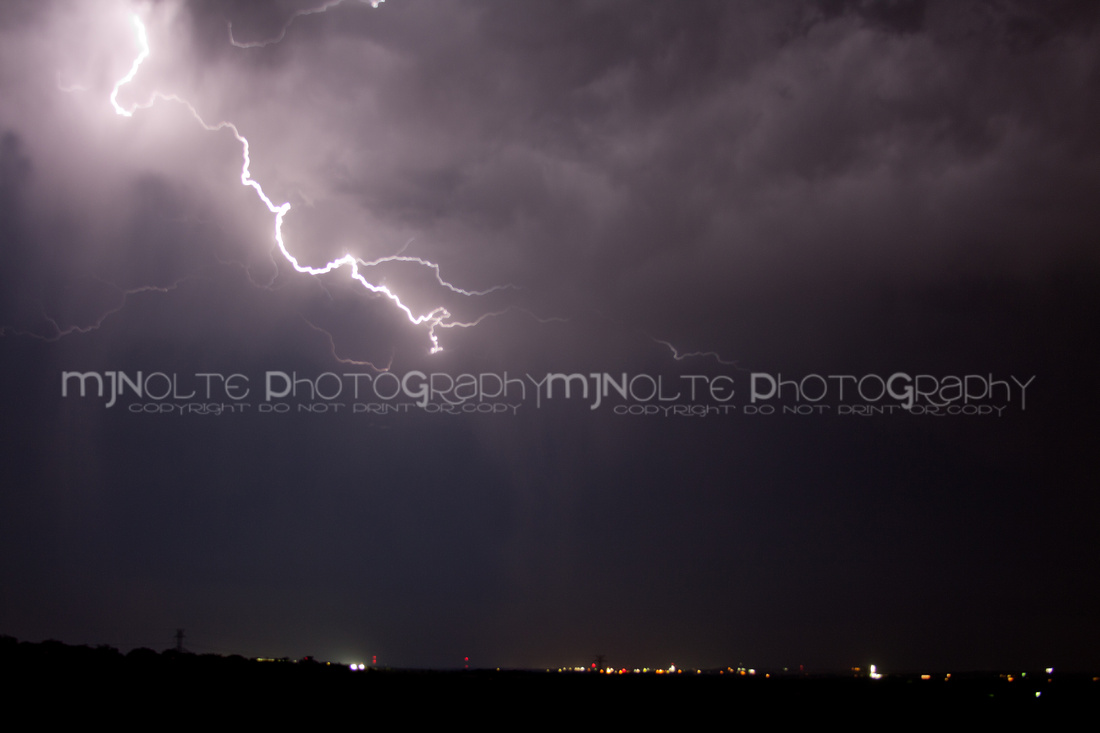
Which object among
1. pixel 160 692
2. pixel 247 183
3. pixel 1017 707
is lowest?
pixel 1017 707

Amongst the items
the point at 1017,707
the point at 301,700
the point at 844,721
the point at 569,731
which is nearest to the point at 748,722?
the point at 844,721

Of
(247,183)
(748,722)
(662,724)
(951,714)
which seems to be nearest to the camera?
(662,724)

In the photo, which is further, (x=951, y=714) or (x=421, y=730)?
(x=951, y=714)

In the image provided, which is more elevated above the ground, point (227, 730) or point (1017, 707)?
point (227, 730)

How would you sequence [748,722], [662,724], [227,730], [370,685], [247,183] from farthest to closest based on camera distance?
[370,685] → [247,183] → [748,722] → [662,724] → [227,730]

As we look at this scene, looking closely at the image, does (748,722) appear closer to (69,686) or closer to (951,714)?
(951,714)

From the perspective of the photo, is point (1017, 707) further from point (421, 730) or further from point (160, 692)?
point (160, 692)

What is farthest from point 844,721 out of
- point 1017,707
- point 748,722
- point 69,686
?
point 69,686

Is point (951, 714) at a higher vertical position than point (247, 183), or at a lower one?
lower

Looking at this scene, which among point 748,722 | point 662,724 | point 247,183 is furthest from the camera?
point 247,183
